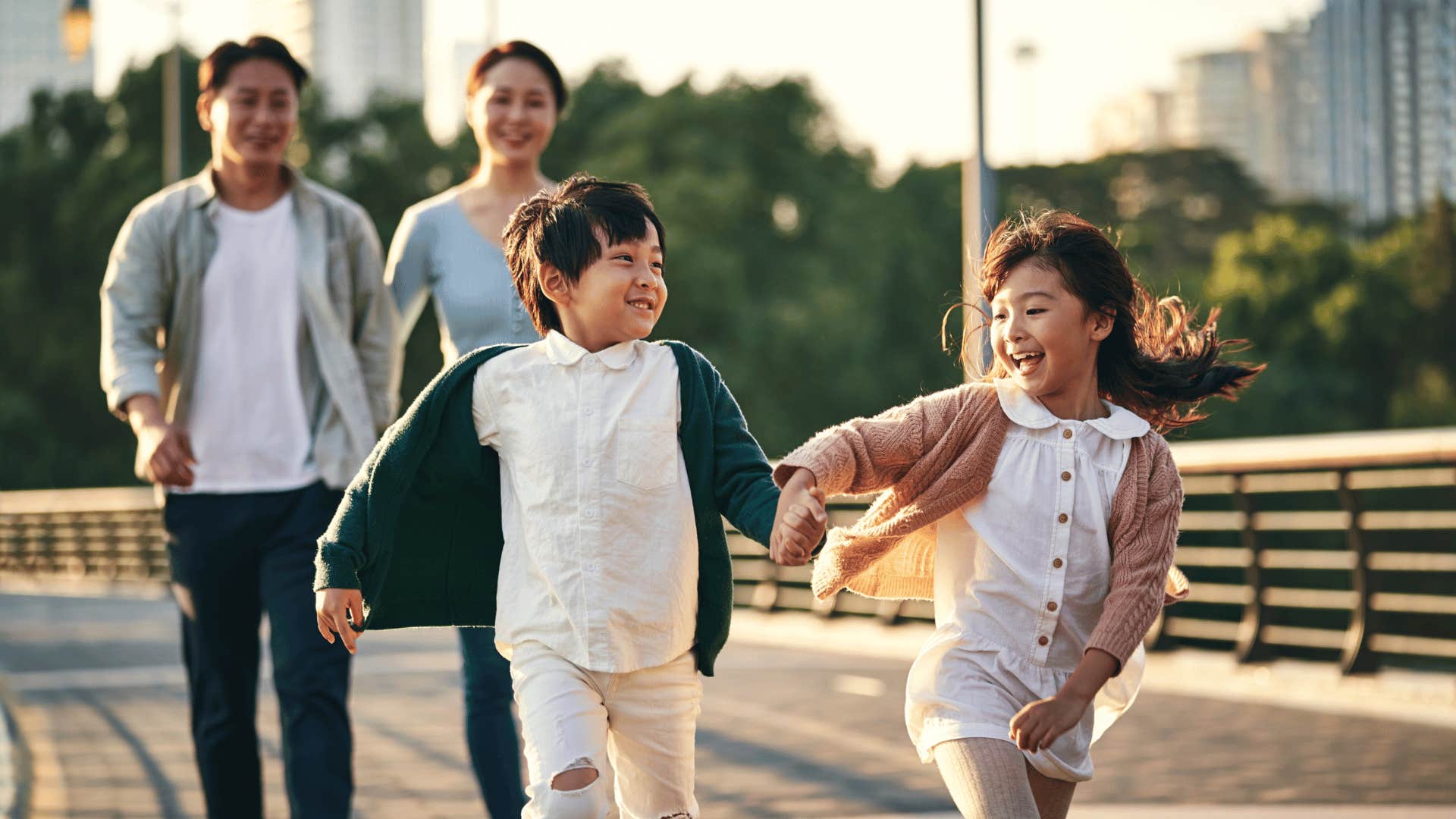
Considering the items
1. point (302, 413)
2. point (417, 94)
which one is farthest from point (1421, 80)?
point (302, 413)

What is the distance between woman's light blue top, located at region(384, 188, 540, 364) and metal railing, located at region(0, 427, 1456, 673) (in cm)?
180

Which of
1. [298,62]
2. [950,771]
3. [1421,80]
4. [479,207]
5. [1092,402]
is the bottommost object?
[950,771]

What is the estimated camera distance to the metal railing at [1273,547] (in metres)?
9.82

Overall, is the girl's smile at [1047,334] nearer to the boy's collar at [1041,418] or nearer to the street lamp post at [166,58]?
the boy's collar at [1041,418]

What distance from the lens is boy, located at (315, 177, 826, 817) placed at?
3.55 m

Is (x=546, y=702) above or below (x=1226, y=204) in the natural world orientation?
Answer: below

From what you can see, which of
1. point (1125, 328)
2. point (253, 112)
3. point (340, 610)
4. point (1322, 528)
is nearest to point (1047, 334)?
point (1125, 328)

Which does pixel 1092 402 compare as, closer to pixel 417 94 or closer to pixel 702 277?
pixel 702 277

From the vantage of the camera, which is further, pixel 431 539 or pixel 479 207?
pixel 479 207

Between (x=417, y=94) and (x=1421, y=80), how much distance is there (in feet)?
79.4

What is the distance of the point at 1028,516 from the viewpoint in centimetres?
356

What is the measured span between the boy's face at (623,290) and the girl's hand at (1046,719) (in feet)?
3.15

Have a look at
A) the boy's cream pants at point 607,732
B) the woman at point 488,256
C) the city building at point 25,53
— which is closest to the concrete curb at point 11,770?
the woman at point 488,256

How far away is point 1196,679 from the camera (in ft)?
34.6
